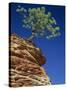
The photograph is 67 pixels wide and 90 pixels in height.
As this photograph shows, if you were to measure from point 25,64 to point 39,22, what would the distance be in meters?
0.40

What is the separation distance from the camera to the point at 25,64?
7.94 ft

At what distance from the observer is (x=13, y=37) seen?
2.40 metres

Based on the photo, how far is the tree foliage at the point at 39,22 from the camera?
7.98ft

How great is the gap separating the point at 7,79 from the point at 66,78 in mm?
552

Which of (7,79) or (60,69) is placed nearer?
(7,79)

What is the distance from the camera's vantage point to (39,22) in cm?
247

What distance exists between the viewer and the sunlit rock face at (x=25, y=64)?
238cm

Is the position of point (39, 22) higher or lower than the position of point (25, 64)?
higher

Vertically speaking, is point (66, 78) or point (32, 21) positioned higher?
point (32, 21)

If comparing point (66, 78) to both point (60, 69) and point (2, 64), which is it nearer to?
point (60, 69)

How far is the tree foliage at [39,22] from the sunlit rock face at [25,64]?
11cm

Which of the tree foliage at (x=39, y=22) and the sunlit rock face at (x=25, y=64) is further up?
the tree foliage at (x=39, y=22)

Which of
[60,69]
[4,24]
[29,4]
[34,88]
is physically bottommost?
[34,88]

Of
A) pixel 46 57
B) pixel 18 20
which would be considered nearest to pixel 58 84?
pixel 46 57
